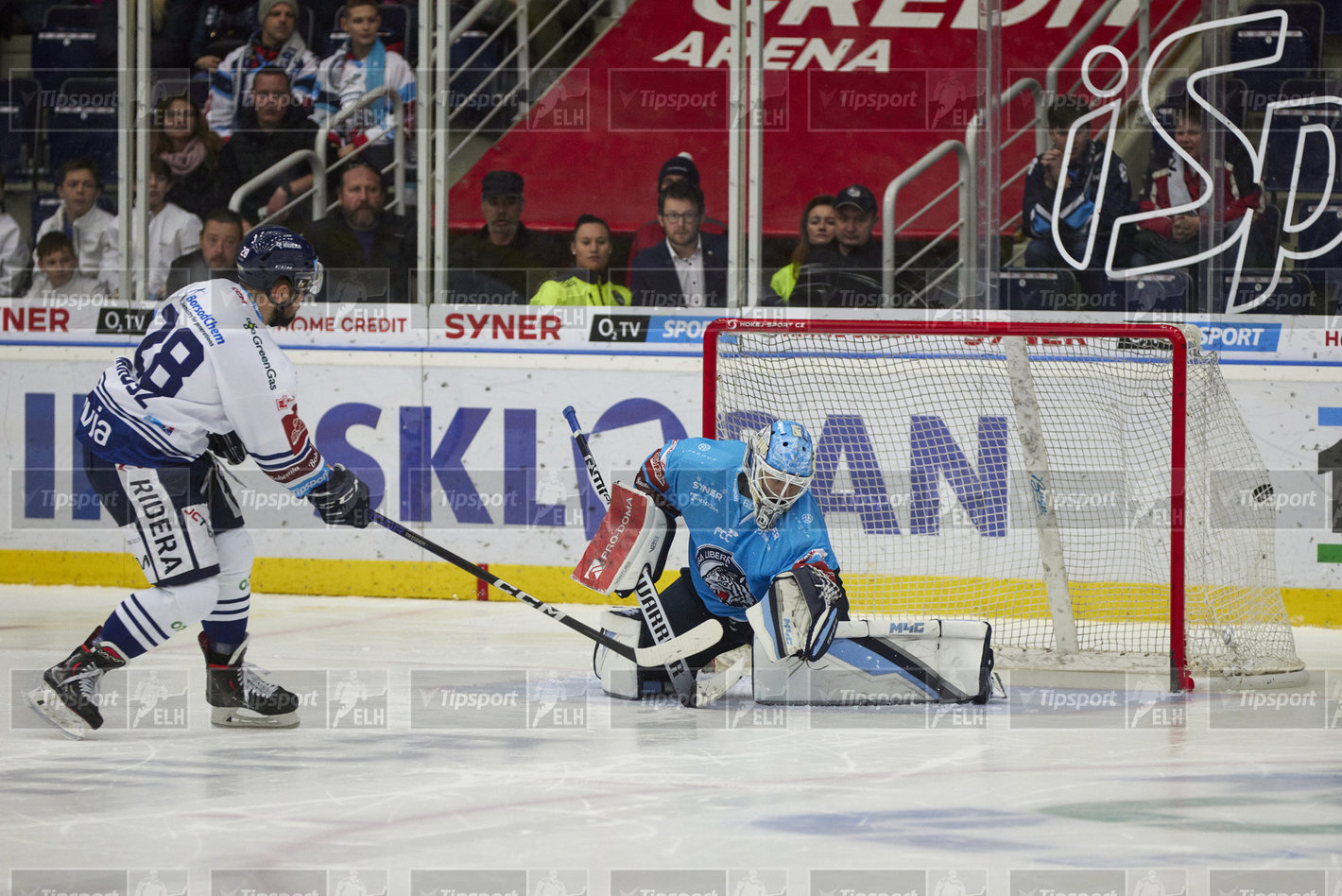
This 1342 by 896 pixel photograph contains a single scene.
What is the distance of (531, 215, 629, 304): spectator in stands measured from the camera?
22.4 feet

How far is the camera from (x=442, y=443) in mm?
6793

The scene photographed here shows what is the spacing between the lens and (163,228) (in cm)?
727

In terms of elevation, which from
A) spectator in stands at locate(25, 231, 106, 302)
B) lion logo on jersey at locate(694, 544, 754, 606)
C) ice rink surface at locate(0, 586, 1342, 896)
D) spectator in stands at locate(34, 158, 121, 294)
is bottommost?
ice rink surface at locate(0, 586, 1342, 896)

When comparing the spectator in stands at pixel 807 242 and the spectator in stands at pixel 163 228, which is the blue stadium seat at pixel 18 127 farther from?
the spectator in stands at pixel 807 242

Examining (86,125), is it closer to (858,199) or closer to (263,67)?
(263,67)

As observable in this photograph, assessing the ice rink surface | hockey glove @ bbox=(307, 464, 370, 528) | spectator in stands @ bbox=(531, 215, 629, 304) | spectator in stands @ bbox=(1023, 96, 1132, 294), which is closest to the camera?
the ice rink surface

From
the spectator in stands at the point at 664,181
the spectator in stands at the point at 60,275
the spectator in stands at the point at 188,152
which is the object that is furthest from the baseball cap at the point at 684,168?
the spectator in stands at the point at 60,275

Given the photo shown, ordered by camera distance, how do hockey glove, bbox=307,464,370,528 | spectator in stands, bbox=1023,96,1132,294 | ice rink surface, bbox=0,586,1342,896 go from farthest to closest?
spectator in stands, bbox=1023,96,1132,294, hockey glove, bbox=307,464,370,528, ice rink surface, bbox=0,586,1342,896

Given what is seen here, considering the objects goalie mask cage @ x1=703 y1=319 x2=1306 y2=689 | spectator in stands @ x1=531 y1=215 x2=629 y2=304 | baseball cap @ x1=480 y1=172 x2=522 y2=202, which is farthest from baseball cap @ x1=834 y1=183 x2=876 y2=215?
baseball cap @ x1=480 y1=172 x2=522 y2=202

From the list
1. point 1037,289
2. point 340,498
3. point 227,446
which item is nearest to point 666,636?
point 340,498

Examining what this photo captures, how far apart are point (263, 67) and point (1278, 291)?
14.4 feet

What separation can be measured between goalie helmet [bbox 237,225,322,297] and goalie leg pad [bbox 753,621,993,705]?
1.62 metres

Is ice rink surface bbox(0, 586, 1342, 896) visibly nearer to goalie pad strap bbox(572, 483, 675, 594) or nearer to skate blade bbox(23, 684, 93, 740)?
skate blade bbox(23, 684, 93, 740)

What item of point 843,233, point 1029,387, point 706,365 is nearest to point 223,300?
point 706,365
